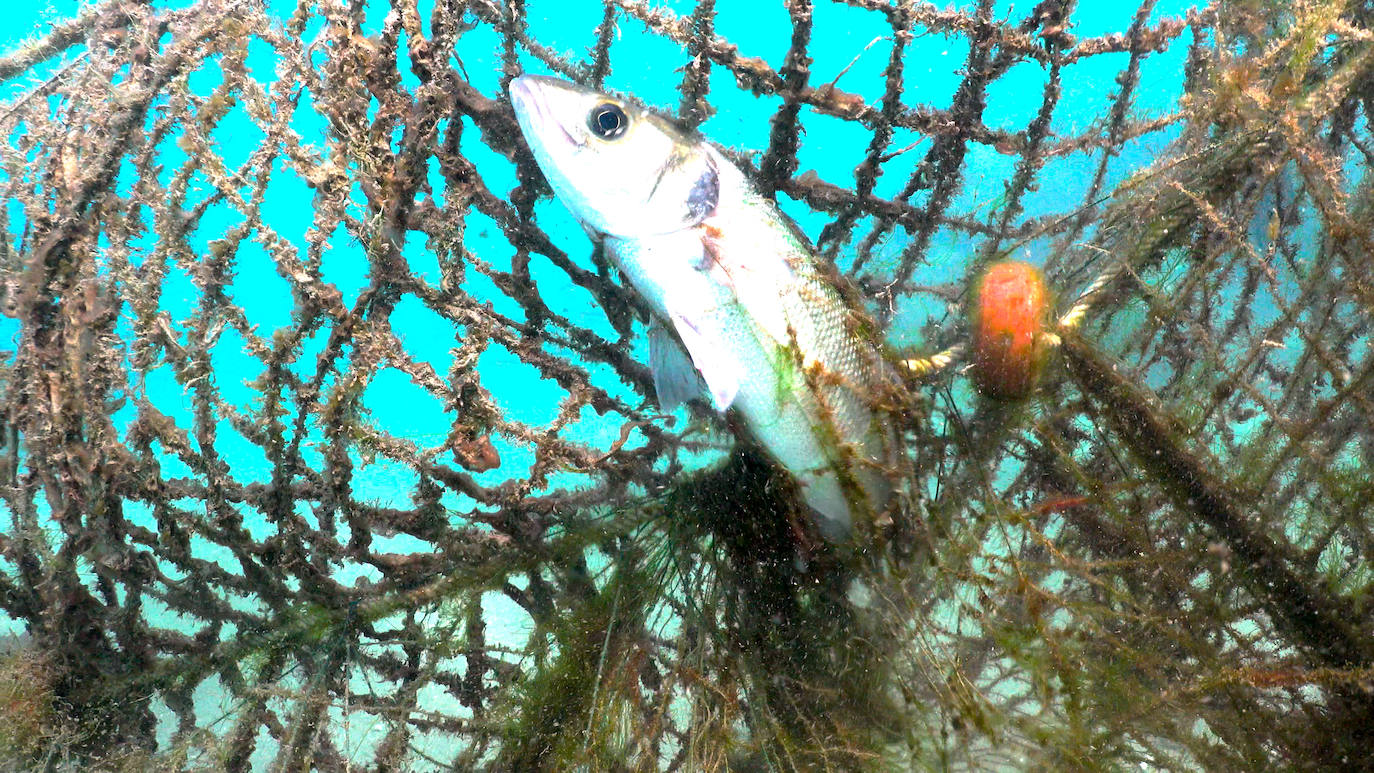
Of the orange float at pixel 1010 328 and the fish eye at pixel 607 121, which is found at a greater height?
the fish eye at pixel 607 121

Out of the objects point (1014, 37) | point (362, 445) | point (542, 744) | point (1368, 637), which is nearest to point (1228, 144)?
point (1014, 37)

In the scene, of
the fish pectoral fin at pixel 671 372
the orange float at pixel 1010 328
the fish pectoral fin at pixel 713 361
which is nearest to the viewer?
the orange float at pixel 1010 328

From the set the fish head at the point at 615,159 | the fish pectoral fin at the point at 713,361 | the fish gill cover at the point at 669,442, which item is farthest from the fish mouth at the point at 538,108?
the fish pectoral fin at the point at 713,361

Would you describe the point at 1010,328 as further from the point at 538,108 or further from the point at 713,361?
the point at 538,108

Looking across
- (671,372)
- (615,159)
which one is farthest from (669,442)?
(615,159)

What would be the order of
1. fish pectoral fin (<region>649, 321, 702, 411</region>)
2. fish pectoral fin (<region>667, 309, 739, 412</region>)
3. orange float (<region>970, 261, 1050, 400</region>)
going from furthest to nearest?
1. fish pectoral fin (<region>649, 321, 702, 411</region>)
2. fish pectoral fin (<region>667, 309, 739, 412</region>)
3. orange float (<region>970, 261, 1050, 400</region>)

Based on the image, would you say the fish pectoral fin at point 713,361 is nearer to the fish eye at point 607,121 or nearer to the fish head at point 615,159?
the fish head at point 615,159

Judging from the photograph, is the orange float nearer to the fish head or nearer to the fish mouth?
the fish head

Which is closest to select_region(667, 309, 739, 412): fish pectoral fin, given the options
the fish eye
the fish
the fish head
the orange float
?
the fish

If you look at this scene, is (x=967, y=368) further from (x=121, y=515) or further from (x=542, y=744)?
(x=121, y=515)
